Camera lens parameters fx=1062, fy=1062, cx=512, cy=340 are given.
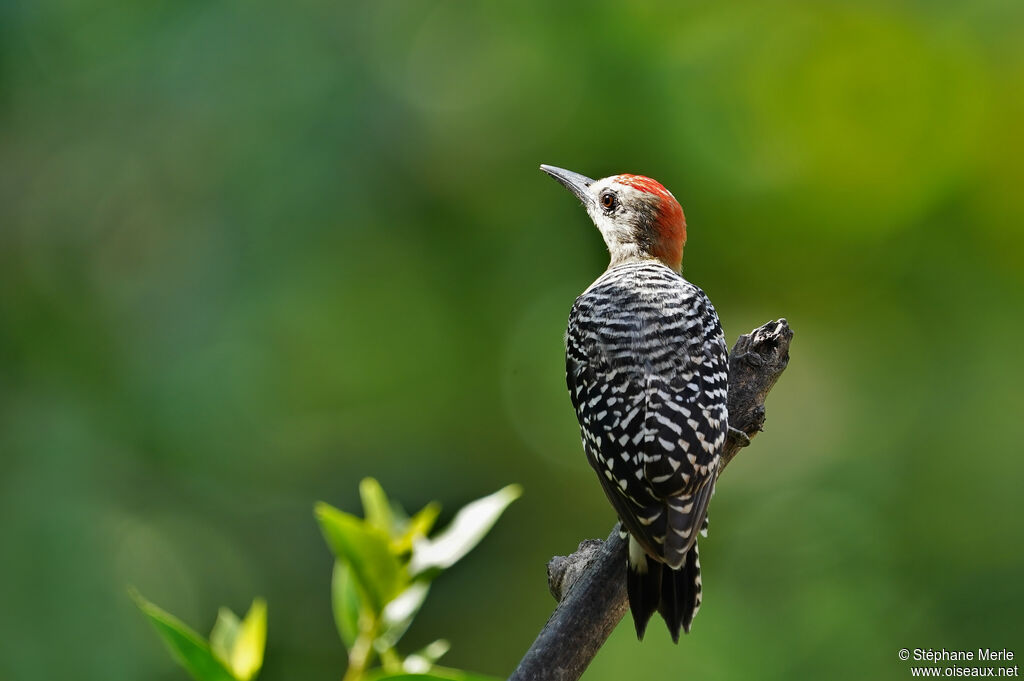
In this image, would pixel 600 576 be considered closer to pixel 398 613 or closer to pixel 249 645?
pixel 398 613

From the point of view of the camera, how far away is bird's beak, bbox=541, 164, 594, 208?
13.8 ft

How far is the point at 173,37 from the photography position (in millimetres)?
6184

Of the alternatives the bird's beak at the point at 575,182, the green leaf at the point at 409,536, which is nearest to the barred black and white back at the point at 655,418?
the green leaf at the point at 409,536

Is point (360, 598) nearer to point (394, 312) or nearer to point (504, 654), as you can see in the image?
point (504, 654)

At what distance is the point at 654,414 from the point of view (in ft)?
8.79

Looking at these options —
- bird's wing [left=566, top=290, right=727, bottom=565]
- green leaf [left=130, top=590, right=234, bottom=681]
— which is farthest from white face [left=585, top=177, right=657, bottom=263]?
green leaf [left=130, top=590, right=234, bottom=681]

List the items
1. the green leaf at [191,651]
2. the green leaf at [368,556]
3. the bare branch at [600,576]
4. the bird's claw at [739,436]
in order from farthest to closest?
the bird's claw at [739,436] < the bare branch at [600,576] < the green leaf at [368,556] < the green leaf at [191,651]

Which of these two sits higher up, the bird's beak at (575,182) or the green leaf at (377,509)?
the bird's beak at (575,182)

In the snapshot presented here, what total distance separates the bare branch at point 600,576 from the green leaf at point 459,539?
0.27 meters

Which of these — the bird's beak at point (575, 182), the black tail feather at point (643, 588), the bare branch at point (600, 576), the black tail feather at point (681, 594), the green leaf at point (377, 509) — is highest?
the bird's beak at point (575, 182)

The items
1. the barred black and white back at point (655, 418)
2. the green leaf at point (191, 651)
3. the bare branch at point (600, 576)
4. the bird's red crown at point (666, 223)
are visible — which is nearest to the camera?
the green leaf at point (191, 651)

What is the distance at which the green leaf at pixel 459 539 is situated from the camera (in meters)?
1.77

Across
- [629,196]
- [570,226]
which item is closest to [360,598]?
[629,196]

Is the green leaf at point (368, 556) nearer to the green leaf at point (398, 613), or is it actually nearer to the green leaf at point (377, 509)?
the green leaf at point (398, 613)
